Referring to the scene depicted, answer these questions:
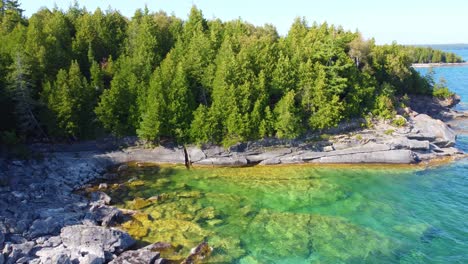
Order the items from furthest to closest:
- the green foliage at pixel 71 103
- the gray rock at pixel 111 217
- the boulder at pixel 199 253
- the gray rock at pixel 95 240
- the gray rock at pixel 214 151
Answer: the gray rock at pixel 214 151, the green foliage at pixel 71 103, the gray rock at pixel 111 217, the boulder at pixel 199 253, the gray rock at pixel 95 240

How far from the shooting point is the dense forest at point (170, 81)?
47.5 meters

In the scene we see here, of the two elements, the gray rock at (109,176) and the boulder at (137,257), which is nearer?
the boulder at (137,257)

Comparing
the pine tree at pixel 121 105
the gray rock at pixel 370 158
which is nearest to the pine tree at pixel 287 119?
the gray rock at pixel 370 158

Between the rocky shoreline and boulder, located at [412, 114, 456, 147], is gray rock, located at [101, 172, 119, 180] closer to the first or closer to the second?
the rocky shoreline

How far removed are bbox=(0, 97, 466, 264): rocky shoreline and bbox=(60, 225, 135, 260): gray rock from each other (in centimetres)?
7

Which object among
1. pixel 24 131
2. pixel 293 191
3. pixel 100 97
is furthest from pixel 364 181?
pixel 24 131

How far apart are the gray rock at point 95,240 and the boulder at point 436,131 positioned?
47.9m

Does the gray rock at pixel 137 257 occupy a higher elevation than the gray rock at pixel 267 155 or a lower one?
lower

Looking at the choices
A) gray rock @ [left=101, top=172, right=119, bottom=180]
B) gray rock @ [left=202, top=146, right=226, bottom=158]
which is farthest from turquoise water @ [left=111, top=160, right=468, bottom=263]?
gray rock @ [left=202, top=146, right=226, bottom=158]

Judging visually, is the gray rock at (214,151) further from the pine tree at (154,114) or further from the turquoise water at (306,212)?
the pine tree at (154,114)

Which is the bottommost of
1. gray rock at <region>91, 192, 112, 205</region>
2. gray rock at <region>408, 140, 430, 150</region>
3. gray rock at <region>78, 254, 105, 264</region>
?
gray rock at <region>78, 254, 105, 264</region>

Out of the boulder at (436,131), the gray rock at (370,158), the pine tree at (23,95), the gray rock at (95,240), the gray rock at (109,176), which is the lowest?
the gray rock at (95,240)

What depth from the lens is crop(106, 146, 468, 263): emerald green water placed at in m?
29.6

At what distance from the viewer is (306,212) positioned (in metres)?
36.5
